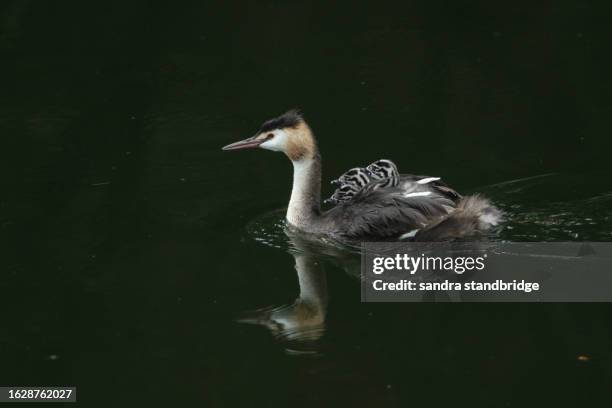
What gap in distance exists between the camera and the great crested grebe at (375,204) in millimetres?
8961

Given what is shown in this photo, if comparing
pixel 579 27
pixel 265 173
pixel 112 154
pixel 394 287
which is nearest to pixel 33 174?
pixel 112 154

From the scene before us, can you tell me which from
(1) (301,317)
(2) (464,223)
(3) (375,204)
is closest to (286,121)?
(3) (375,204)

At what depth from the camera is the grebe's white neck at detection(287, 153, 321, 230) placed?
367 inches

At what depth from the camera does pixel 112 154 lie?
10.6m

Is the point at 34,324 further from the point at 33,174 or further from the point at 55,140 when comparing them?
the point at 55,140

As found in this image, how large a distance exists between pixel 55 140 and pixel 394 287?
4.00m

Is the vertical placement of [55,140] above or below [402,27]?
below

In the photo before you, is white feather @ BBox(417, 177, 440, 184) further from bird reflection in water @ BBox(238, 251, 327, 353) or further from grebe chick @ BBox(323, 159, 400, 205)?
bird reflection in water @ BBox(238, 251, 327, 353)

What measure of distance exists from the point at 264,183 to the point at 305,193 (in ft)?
2.81

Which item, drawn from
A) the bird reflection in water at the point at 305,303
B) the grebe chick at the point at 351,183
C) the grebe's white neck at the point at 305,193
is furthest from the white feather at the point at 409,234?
the grebe's white neck at the point at 305,193

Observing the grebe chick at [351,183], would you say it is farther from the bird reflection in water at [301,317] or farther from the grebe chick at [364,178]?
the bird reflection in water at [301,317]

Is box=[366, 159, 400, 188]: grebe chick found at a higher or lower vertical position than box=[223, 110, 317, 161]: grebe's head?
lower

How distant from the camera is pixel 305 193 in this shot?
937cm

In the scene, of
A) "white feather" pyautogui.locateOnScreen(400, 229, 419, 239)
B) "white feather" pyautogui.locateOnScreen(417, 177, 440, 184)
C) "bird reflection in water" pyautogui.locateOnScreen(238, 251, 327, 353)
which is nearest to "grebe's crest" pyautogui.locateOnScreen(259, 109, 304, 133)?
"white feather" pyautogui.locateOnScreen(417, 177, 440, 184)
